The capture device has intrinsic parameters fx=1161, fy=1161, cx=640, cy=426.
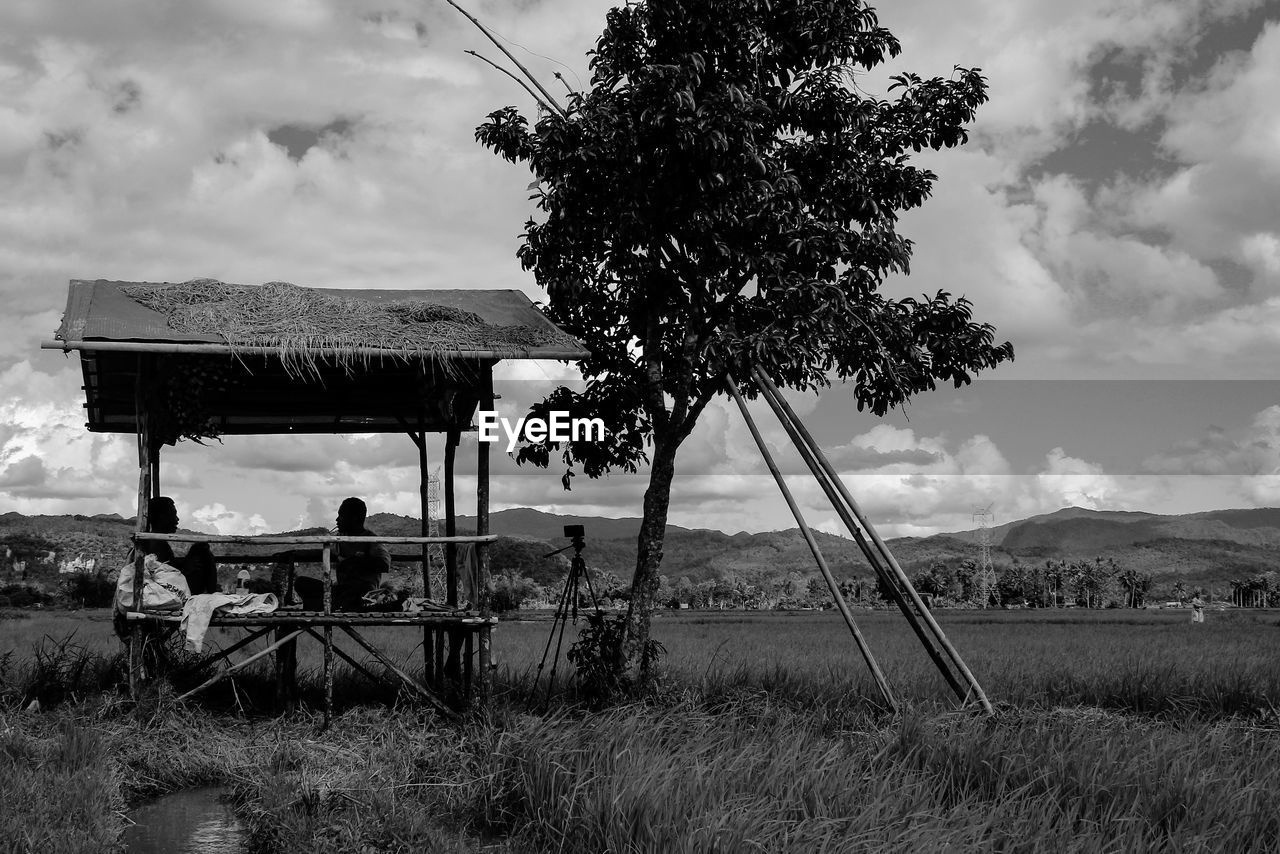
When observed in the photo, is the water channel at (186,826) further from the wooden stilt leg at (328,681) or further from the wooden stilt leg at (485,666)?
the wooden stilt leg at (485,666)

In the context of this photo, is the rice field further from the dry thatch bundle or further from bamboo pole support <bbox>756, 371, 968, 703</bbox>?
the dry thatch bundle

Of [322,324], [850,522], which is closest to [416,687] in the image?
[322,324]

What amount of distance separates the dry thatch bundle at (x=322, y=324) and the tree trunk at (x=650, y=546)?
5.29ft

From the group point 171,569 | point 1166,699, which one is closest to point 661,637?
point 1166,699

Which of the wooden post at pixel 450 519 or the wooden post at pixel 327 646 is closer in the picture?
the wooden post at pixel 327 646

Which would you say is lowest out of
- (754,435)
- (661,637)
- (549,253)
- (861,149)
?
(661,637)

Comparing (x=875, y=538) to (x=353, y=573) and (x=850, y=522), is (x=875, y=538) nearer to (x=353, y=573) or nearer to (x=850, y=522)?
(x=850, y=522)

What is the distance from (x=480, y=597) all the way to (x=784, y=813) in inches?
145

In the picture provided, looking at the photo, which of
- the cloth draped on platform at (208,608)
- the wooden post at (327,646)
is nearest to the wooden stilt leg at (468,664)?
the wooden post at (327,646)

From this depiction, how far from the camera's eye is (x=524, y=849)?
239 inches

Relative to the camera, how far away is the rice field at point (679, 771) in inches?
227

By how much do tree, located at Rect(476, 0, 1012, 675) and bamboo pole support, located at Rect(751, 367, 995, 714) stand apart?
28cm

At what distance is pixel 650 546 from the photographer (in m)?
10.1

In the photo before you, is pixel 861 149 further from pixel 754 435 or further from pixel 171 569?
pixel 171 569
